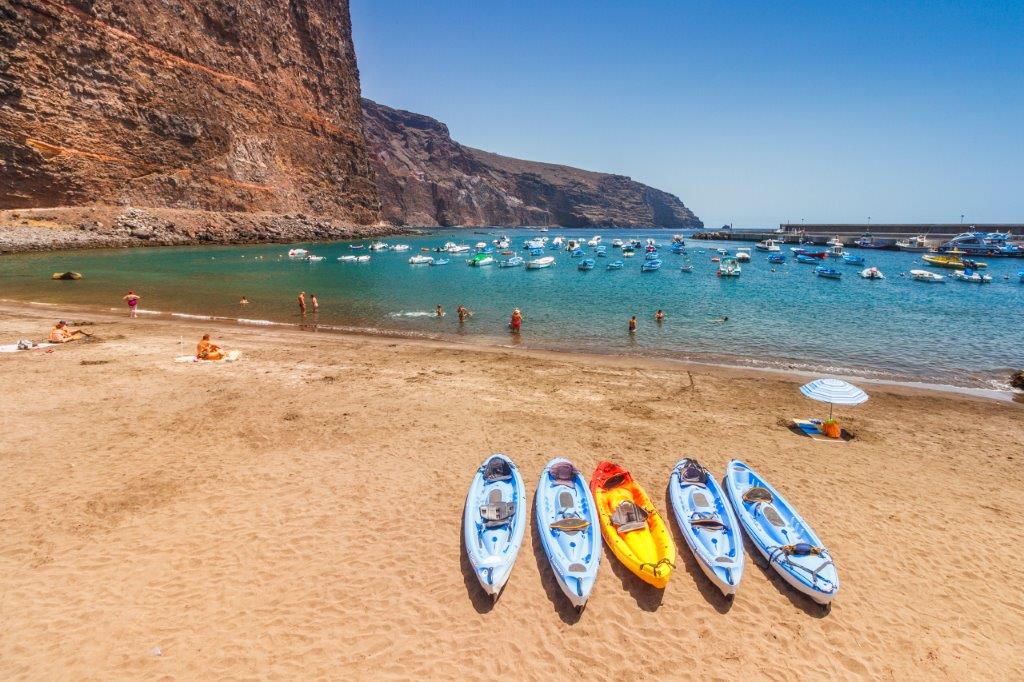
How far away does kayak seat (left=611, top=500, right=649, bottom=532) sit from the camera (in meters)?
7.91

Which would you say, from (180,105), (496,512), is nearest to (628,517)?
(496,512)

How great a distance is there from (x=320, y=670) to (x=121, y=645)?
2534 mm

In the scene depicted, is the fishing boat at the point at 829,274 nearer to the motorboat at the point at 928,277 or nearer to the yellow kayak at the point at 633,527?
the motorboat at the point at 928,277

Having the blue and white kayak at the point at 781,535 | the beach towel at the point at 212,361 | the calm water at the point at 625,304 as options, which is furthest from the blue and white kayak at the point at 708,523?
the beach towel at the point at 212,361

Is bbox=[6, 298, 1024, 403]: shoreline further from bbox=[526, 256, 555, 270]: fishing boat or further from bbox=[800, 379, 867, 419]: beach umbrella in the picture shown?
bbox=[526, 256, 555, 270]: fishing boat

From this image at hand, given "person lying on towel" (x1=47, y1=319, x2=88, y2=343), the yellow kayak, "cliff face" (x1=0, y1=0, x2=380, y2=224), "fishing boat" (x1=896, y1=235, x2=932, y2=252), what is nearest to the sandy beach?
the yellow kayak

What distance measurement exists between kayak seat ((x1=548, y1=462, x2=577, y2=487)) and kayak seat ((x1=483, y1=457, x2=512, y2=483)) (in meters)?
A: 0.88

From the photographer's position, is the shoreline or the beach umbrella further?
the shoreline

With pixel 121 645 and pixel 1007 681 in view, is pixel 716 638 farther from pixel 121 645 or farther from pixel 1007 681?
pixel 121 645

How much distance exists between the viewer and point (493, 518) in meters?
7.95

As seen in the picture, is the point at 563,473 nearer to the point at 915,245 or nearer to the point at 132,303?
the point at 132,303

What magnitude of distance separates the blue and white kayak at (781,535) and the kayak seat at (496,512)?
13.8ft

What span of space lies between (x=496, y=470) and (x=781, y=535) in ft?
17.1

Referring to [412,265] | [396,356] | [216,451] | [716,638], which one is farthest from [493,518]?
[412,265]
